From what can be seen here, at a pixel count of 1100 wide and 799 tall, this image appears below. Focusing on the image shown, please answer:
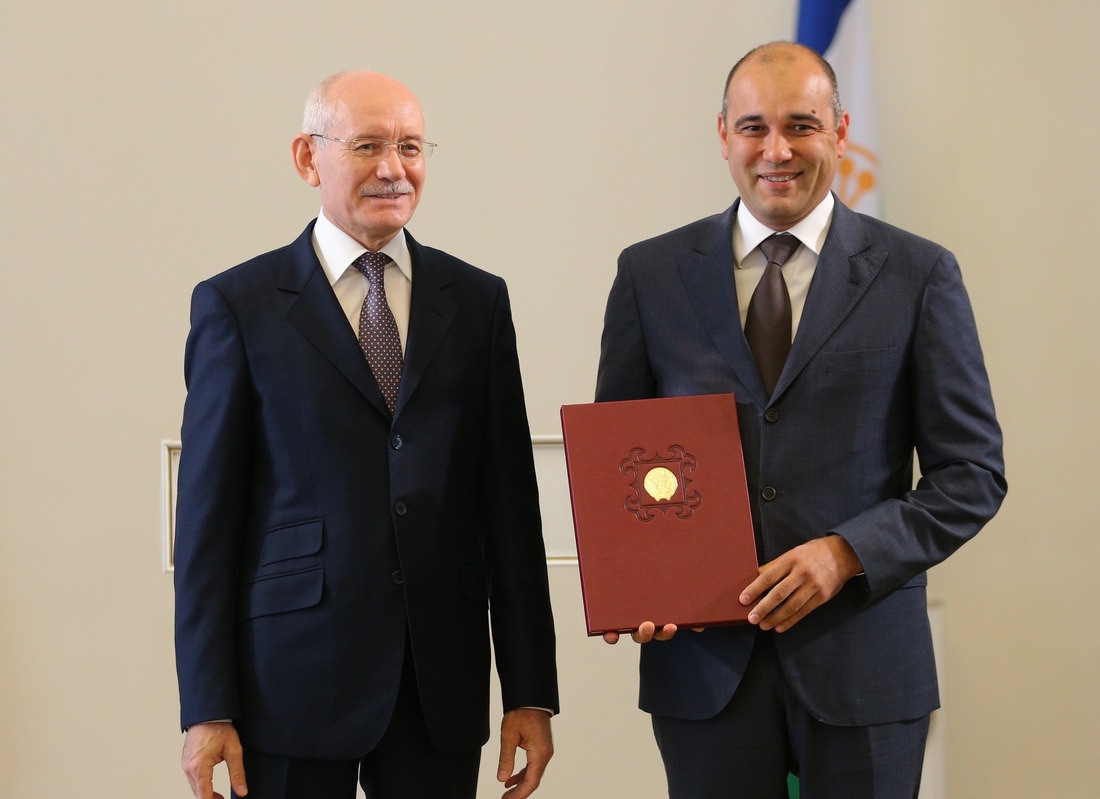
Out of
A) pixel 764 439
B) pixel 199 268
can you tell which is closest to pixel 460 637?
pixel 764 439

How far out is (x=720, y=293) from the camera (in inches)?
71.3

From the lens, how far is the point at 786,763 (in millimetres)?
A: 1744

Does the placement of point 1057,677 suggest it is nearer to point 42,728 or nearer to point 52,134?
point 42,728

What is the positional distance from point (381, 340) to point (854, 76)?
190 cm

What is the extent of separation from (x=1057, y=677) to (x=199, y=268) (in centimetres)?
259

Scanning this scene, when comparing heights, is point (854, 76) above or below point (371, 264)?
above

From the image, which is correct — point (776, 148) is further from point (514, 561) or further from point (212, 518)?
point (212, 518)

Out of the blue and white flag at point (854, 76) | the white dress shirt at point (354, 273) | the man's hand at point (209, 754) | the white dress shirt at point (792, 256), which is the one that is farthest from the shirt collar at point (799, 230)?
the blue and white flag at point (854, 76)

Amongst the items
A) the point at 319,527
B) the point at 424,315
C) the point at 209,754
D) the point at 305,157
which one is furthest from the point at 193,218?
the point at 209,754

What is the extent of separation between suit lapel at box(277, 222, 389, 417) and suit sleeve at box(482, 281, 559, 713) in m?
0.21

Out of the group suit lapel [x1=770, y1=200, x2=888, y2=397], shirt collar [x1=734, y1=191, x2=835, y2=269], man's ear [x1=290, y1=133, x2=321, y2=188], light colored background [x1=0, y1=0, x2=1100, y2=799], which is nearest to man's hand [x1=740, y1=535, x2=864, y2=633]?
suit lapel [x1=770, y1=200, x2=888, y2=397]

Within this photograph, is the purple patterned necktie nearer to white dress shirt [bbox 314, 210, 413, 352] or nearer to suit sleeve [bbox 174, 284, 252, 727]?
white dress shirt [bbox 314, 210, 413, 352]

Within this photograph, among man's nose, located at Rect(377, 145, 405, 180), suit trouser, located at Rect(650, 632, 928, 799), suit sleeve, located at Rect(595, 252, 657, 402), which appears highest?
man's nose, located at Rect(377, 145, 405, 180)

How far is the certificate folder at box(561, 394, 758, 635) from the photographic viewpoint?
168cm
